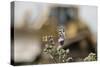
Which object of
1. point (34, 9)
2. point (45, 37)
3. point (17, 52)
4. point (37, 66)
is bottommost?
point (37, 66)

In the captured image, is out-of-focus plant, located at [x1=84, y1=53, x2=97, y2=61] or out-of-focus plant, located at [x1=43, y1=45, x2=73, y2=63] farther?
out-of-focus plant, located at [x1=84, y1=53, x2=97, y2=61]

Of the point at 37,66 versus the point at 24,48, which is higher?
the point at 24,48

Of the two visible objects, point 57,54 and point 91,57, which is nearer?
point 57,54

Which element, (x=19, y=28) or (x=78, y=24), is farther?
(x=78, y=24)

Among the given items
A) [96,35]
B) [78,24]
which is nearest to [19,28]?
[78,24]

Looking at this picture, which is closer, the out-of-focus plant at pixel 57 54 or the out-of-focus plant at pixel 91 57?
the out-of-focus plant at pixel 57 54
